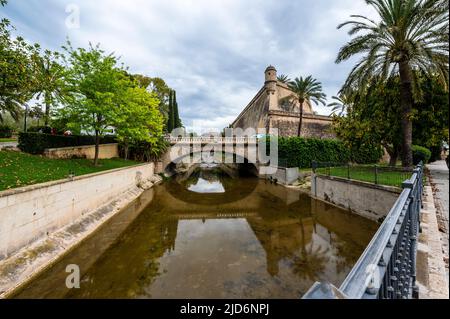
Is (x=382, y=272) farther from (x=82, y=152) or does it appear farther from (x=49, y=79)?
(x=82, y=152)

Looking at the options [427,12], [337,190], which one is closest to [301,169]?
[337,190]

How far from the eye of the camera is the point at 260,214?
12773mm

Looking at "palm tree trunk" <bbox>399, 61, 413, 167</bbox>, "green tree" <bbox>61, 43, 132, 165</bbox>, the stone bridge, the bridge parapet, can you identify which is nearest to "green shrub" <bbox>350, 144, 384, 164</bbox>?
the stone bridge

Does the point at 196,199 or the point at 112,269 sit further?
the point at 196,199

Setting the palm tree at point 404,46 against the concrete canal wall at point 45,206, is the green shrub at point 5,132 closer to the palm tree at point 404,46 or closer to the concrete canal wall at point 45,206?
the concrete canal wall at point 45,206

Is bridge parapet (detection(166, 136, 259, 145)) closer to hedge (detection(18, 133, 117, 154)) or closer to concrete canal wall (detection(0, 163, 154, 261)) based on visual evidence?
hedge (detection(18, 133, 117, 154))

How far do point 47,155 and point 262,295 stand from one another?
658 inches

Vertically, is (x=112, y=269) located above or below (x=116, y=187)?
below

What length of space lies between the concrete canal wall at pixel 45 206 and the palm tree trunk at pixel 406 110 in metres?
18.8

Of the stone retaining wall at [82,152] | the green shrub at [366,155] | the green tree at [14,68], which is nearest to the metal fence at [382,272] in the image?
the green tree at [14,68]

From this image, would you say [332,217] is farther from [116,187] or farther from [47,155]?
[47,155]

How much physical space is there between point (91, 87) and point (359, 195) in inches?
688

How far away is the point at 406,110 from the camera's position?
13.5 meters

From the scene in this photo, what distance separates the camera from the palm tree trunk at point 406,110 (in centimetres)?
1332
